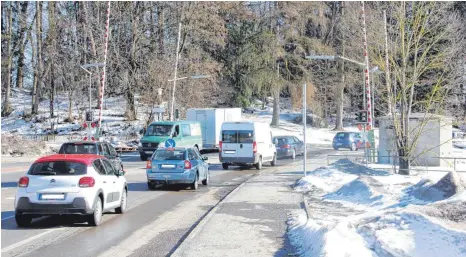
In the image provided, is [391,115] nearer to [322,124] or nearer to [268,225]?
[268,225]

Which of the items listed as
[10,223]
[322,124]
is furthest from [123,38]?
[10,223]

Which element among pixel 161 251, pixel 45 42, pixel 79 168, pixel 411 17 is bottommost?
pixel 161 251

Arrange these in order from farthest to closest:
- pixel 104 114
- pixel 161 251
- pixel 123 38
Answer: pixel 104 114 < pixel 123 38 < pixel 161 251

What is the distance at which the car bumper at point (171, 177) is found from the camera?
67.9 ft

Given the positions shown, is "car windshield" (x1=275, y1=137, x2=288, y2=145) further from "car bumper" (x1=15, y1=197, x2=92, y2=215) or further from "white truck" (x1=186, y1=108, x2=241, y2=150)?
"car bumper" (x1=15, y1=197, x2=92, y2=215)

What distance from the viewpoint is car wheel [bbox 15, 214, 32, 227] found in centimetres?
1275

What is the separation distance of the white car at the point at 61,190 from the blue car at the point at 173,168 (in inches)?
287

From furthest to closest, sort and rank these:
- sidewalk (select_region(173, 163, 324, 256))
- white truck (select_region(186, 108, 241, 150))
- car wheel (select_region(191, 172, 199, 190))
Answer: white truck (select_region(186, 108, 241, 150)) → car wheel (select_region(191, 172, 199, 190)) → sidewalk (select_region(173, 163, 324, 256))

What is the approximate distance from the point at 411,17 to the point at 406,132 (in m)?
4.69

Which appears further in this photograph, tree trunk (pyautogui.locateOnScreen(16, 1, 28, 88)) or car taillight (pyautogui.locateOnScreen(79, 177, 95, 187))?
tree trunk (pyautogui.locateOnScreen(16, 1, 28, 88))

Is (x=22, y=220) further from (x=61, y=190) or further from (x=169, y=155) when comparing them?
(x=169, y=155)

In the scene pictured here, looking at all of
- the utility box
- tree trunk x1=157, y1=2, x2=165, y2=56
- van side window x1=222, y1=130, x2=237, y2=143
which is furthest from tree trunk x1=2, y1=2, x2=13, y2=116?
the utility box

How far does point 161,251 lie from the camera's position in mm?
10133

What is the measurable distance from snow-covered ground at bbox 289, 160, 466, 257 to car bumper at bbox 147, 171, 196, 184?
486 centimetres
